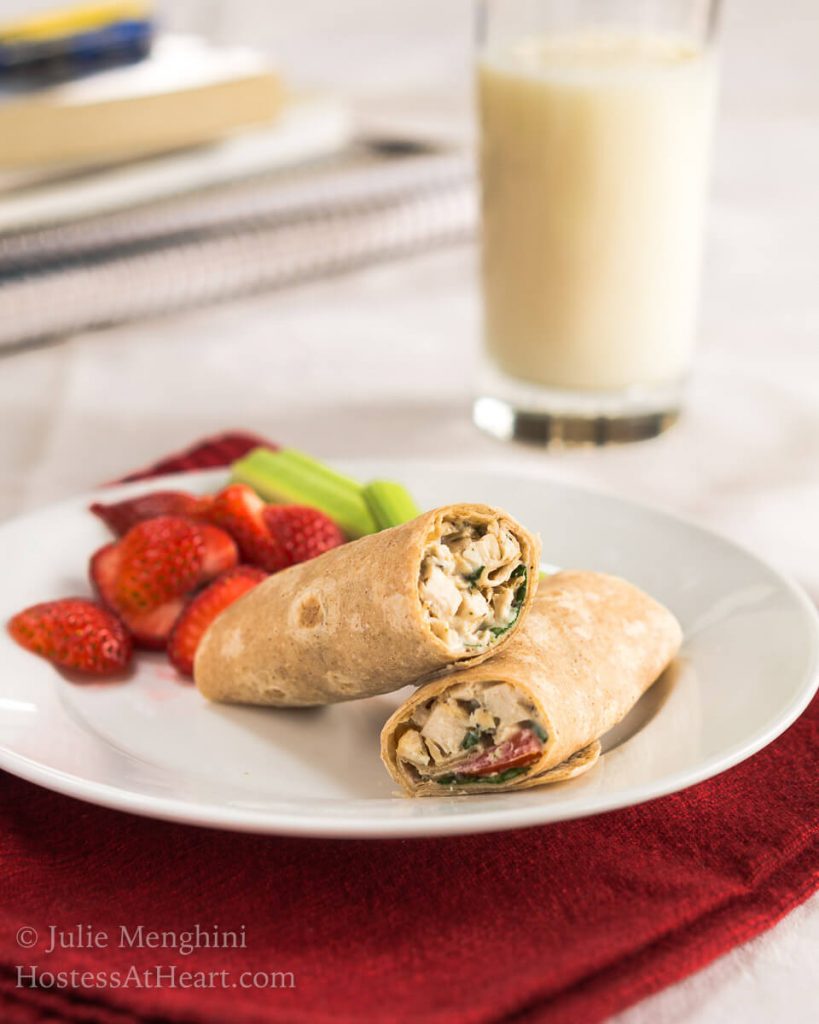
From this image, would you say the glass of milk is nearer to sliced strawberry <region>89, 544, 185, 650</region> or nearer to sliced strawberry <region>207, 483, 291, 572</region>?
sliced strawberry <region>207, 483, 291, 572</region>

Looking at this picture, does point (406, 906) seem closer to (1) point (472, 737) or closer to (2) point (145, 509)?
(1) point (472, 737)

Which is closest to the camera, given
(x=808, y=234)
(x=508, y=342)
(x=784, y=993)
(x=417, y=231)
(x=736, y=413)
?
(x=784, y=993)

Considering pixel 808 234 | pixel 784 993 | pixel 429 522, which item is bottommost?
pixel 808 234

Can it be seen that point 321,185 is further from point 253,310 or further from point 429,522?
point 429,522

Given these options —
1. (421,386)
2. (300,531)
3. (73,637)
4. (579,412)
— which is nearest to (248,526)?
(300,531)

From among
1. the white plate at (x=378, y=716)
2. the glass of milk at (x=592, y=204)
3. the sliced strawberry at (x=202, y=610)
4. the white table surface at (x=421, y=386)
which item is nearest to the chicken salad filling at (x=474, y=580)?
the white plate at (x=378, y=716)

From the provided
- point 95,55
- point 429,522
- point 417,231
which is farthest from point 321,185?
point 429,522
